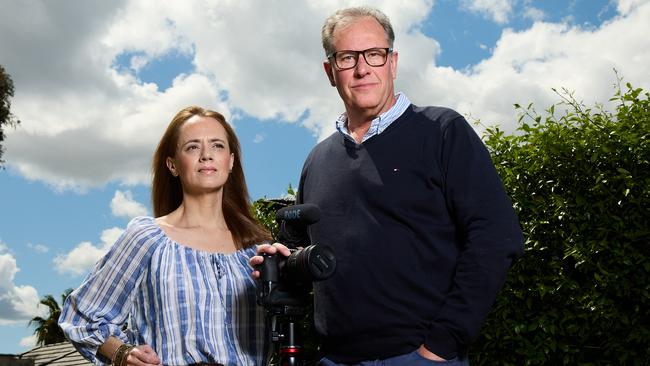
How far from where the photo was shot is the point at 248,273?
10.8 feet

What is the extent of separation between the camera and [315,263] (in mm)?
2693

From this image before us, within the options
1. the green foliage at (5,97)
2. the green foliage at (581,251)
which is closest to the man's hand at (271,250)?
the green foliage at (581,251)

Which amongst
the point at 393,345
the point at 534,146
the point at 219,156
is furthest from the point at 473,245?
the point at 534,146

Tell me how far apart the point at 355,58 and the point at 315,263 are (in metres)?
Result: 0.94

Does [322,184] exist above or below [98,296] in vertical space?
above

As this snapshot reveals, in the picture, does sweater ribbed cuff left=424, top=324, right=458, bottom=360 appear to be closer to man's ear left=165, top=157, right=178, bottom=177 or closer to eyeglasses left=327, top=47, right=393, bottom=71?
eyeglasses left=327, top=47, right=393, bottom=71

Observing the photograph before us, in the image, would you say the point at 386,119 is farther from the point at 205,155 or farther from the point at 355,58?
the point at 205,155

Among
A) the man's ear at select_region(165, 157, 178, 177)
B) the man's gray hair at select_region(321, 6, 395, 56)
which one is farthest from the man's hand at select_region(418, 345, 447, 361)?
the man's ear at select_region(165, 157, 178, 177)

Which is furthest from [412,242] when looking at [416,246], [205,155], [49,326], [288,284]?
[49,326]

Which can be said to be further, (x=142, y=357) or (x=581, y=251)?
(x=581, y=251)

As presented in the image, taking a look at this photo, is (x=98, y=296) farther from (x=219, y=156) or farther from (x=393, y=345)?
(x=393, y=345)

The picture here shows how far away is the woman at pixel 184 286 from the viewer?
3088 mm

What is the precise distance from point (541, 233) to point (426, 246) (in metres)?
2.77

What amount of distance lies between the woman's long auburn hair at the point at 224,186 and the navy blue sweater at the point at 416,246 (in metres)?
0.65
